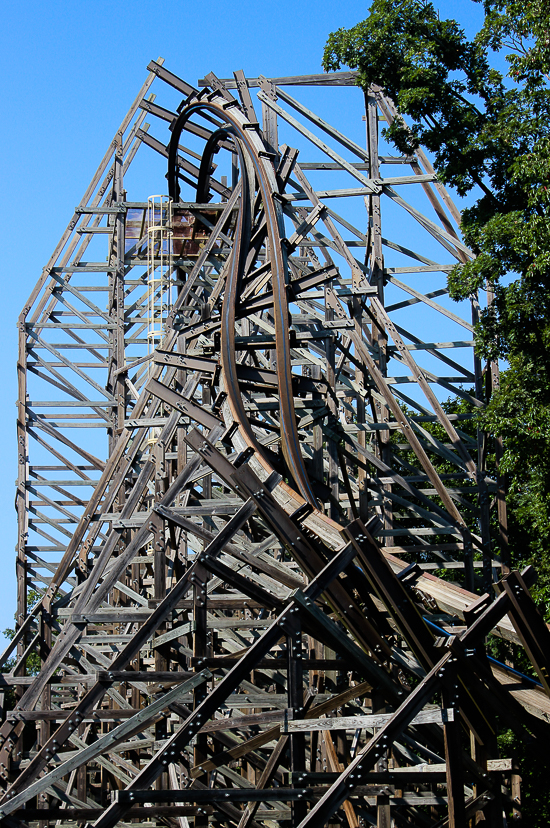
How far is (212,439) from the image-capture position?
11.1m

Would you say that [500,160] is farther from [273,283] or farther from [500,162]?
[273,283]

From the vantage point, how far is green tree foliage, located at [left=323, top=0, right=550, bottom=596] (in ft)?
42.4

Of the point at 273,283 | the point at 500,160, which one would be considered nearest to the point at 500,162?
the point at 500,160

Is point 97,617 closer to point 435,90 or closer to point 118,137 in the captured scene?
point 435,90

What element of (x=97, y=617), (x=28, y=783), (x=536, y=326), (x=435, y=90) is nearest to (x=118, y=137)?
(x=435, y=90)

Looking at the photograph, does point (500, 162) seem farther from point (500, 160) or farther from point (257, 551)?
point (257, 551)

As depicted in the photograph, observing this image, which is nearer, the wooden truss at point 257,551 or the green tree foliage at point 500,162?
the wooden truss at point 257,551

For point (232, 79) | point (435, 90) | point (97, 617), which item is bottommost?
point (97, 617)

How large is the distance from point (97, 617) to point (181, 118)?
10.4 metres

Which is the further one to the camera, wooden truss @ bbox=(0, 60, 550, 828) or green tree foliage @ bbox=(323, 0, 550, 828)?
green tree foliage @ bbox=(323, 0, 550, 828)

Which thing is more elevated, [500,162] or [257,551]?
[500,162]

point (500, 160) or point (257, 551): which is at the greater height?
point (500, 160)

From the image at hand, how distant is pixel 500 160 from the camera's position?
571 inches

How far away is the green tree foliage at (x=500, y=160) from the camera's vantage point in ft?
42.4
